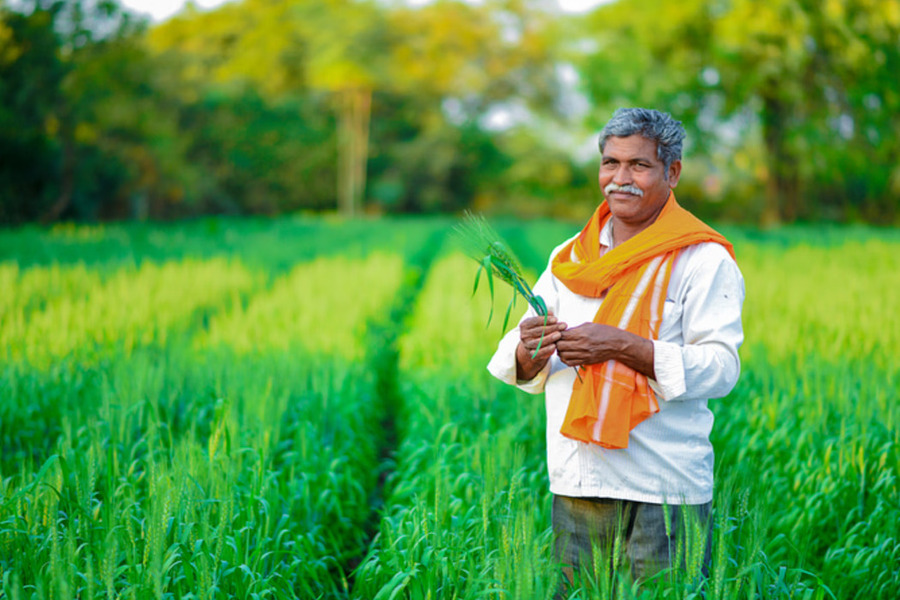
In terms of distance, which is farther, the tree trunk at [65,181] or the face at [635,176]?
the tree trunk at [65,181]

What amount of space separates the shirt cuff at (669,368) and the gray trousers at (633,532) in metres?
0.34

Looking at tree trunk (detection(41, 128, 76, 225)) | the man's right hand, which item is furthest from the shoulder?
tree trunk (detection(41, 128, 76, 225))

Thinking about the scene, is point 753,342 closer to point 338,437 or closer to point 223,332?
point 338,437

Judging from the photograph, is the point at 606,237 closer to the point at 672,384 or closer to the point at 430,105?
the point at 672,384

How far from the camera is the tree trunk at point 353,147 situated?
37.5 m

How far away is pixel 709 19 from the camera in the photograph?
64.9 feet

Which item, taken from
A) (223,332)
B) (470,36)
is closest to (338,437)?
(223,332)

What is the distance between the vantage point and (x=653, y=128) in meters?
1.86

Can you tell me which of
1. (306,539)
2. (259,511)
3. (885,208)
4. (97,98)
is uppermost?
(97,98)

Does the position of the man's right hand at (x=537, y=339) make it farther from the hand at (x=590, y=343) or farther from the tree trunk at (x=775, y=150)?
the tree trunk at (x=775, y=150)

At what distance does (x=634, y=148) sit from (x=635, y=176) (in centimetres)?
8

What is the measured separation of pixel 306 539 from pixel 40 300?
493 cm

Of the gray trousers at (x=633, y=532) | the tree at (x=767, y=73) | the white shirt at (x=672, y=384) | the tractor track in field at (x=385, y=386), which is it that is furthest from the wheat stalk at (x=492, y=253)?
the tree at (x=767, y=73)

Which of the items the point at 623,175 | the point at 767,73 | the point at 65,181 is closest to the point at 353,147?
the point at 65,181
